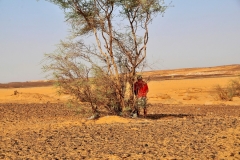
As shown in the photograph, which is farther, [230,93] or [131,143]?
[230,93]

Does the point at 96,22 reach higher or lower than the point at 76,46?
higher

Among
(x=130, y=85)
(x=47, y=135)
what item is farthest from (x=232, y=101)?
(x=47, y=135)

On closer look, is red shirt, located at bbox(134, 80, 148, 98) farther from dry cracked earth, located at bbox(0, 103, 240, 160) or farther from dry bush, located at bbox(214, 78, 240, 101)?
dry bush, located at bbox(214, 78, 240, 101)

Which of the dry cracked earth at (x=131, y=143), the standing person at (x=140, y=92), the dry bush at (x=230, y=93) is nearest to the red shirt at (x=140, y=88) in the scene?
the standing person at (x=140, y=92)

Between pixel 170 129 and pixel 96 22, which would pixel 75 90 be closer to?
pixel 96 22

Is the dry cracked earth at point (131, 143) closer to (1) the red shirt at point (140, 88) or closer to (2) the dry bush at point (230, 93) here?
(1) the red shirt at point (140, 88)

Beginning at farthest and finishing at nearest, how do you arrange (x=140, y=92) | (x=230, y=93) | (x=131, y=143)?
(x=230, y=93) < (x=140, y=92) < (x=131, y=143)

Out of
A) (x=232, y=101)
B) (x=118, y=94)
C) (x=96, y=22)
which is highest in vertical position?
(x=96, y=22)

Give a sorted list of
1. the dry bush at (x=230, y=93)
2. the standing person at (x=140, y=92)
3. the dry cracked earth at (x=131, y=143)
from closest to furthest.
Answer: the dry cracked earth at (x=131, y=143)
the standing person at (x=140, y=92)
the dry bush at (x=230, y=93)

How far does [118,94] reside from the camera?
14570 mm

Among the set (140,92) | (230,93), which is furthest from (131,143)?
(230,93)

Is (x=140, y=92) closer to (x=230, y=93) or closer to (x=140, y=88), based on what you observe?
(x=140, y=88)

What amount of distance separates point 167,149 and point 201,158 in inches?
39.9

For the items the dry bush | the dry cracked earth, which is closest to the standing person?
the dry cracked earth
